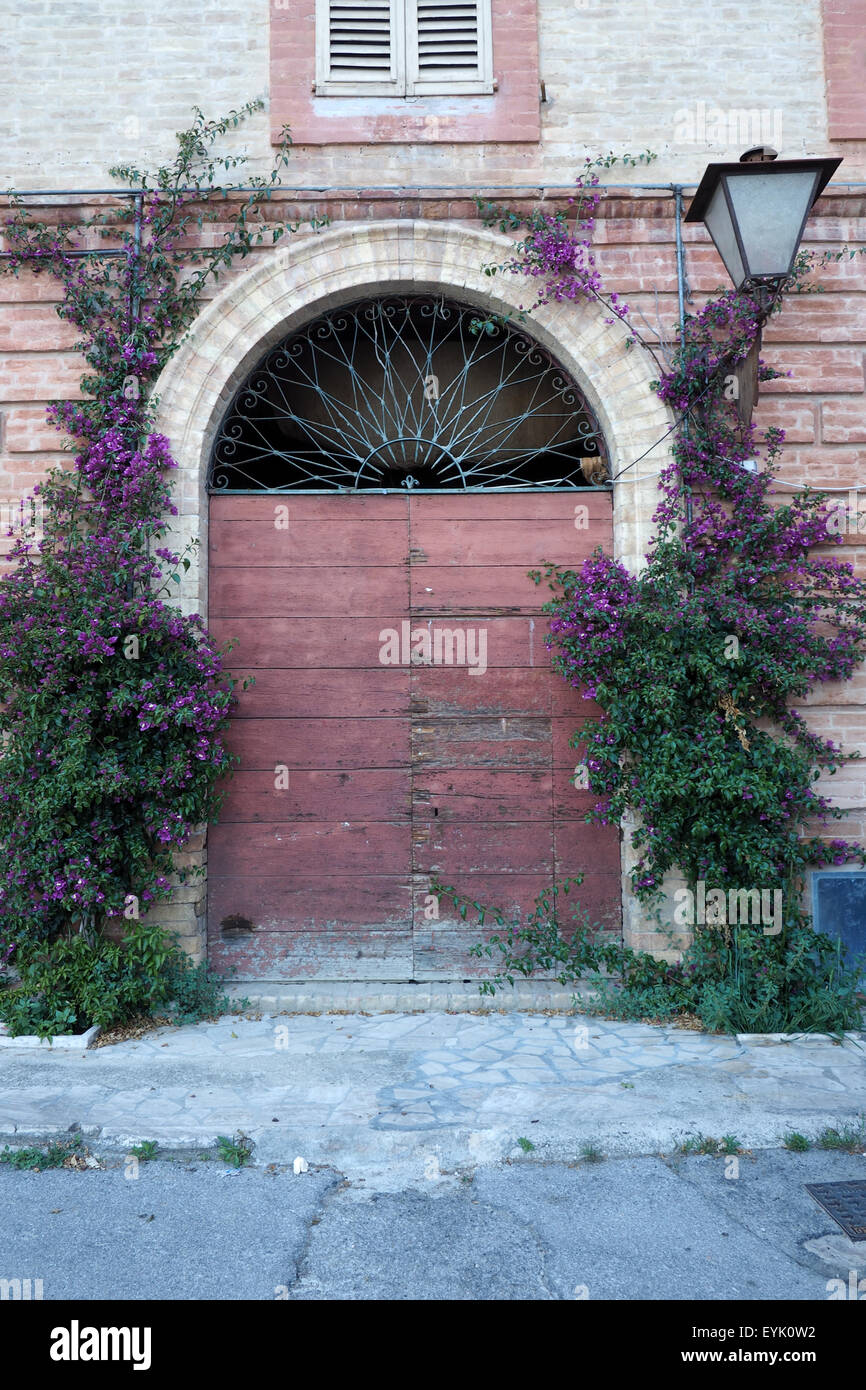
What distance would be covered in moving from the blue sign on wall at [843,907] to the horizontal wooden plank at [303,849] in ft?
7.82

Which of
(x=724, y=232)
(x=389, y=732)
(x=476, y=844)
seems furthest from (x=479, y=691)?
(x=724, y=232)

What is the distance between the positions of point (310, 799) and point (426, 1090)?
198 centimetres

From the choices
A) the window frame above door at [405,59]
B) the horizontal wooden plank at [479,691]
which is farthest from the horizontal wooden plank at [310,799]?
the window frame above door at [405,59]

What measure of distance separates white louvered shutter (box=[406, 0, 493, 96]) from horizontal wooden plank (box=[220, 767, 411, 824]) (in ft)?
14.1

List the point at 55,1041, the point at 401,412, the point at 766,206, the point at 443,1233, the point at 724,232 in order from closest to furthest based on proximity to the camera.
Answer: the point at 443,1233, the point at 766,206, the point at 724,232, the point at 55,1041, the point at 401,412

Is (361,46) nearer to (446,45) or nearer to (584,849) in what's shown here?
(446,45)

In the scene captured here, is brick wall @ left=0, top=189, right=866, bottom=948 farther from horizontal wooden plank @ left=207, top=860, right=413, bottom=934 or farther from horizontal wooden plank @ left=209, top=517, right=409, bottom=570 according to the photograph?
horizontal wooden plank @ left=209, top=517, right=409, bottom=570

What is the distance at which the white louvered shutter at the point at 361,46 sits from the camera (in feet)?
19.0

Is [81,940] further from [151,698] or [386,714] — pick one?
[386,714]

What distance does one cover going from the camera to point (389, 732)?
5.67m

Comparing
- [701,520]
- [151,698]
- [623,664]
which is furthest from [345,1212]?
[701,520]

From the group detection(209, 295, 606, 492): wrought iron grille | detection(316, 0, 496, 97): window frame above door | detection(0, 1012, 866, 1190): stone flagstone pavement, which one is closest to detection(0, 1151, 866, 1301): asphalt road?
detection(0, 1012, 866, 1190): stone flagstone pavement

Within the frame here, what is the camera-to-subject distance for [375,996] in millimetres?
5406

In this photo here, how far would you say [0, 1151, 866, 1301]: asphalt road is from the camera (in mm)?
2820
